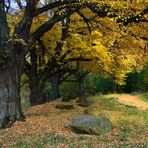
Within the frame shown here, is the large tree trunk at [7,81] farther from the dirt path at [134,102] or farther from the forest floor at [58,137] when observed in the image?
the dirt path at [134,102]

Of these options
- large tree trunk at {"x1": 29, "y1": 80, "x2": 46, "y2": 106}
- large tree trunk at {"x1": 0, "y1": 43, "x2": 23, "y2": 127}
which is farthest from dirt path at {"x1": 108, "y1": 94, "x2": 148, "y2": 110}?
large tree trunk at {"x1": 0, "y1": 43, "x2": 23, "y2": 127}

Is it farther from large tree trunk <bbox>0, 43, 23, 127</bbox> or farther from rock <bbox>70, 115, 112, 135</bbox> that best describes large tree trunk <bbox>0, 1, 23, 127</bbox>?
rock <bbox>70, 115, 112, 135</bbox>

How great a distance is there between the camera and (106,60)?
88.7 feet

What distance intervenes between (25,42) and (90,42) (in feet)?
26.7

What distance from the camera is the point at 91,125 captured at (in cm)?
1598

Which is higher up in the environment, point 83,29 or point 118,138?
point 83,29

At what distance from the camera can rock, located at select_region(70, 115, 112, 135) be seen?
51.6 ft

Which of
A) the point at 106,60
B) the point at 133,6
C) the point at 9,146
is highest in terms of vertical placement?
the point at 133,6

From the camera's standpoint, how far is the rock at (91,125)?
620 inches

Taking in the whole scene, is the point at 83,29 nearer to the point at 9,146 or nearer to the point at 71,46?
the point at 71,46

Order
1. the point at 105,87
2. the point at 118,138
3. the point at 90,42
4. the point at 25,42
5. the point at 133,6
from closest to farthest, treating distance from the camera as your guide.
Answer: the point at 118,138, the point at 133,6, the point at 25,42, the point at 90,42, the point at 105,87

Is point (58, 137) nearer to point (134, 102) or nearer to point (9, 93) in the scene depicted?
point (9, 93)

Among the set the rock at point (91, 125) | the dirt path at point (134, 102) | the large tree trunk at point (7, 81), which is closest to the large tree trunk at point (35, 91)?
the dirt path at point (134, 102)

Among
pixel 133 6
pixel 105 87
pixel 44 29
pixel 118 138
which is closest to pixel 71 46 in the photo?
pixel 44 29
